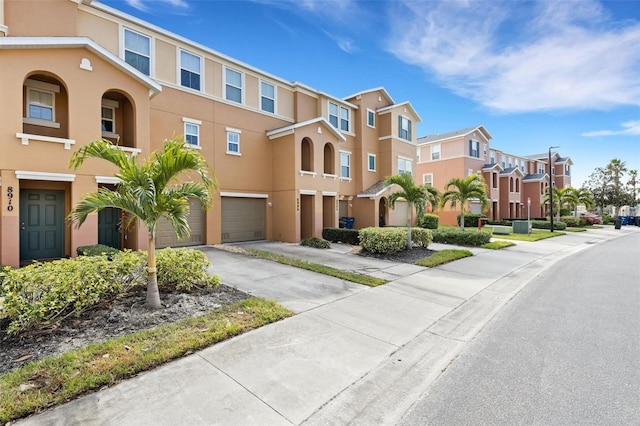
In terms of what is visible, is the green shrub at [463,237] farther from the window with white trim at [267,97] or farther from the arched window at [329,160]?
the window with white trim at [267,97]

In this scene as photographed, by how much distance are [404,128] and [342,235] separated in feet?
44.3

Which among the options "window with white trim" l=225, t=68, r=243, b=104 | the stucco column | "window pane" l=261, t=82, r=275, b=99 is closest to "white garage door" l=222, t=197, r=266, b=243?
"window with white trim" l=225, t=68, r=243, b=104

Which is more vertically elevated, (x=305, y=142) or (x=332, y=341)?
(x=305, y=142)

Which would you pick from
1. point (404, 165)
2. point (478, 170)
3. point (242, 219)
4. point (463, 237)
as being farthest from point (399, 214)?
point (478, 170)

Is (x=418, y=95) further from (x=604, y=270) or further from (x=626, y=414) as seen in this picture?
(x=626, y=414)

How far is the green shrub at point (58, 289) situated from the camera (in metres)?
4.82

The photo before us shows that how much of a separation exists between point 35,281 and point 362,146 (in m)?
20.9

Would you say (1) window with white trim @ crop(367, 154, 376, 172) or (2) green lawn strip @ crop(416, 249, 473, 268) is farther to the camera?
(1) window with white trim @ crop(367, 154, 376, 172)

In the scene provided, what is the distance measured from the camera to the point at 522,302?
7.50 m

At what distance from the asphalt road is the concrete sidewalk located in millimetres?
296

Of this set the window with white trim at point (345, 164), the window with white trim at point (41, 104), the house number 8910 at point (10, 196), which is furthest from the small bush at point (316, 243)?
the window with white trim at point (41, 104)

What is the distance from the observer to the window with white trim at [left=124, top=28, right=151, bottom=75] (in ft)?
43.2

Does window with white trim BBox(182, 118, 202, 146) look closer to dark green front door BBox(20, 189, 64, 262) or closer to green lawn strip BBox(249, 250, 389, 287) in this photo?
dark green front door BBox(20, 189, 64, 262)

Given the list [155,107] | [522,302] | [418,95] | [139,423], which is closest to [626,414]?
[522,302]
